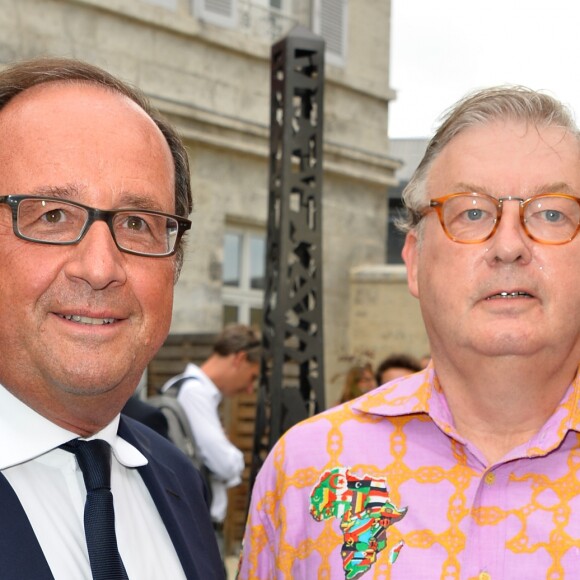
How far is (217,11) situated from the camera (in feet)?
34.7

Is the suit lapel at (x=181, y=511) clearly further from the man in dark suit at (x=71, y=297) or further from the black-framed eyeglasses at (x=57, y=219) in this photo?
the black-framed eyeglasses at (x=57, y=219)

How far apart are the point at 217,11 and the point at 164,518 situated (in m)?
9.08

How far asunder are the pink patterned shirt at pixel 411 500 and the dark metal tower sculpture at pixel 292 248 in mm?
2791

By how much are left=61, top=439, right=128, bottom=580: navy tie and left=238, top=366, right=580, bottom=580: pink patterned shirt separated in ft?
1.87

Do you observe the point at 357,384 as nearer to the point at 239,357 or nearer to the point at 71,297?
the point at 239,357

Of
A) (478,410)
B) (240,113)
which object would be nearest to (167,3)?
(240,113)

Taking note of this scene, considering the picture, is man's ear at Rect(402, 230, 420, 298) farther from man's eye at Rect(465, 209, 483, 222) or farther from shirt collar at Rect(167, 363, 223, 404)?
shirt collar at Rect(167, 363, 223, 404)

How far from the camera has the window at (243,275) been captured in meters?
11.1

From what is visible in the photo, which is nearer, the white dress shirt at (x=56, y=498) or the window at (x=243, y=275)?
the white dress shirt at (x=56, y=498)

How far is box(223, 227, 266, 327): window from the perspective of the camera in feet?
36.5

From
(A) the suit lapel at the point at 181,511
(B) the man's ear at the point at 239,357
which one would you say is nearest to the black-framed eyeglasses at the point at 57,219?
(A) the suit lapel at the point at 181,511

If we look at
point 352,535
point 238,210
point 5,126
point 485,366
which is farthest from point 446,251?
point 238,210

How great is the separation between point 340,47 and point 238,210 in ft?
8.62

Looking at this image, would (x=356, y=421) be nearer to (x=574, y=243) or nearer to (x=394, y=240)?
(x=574, y=243)
